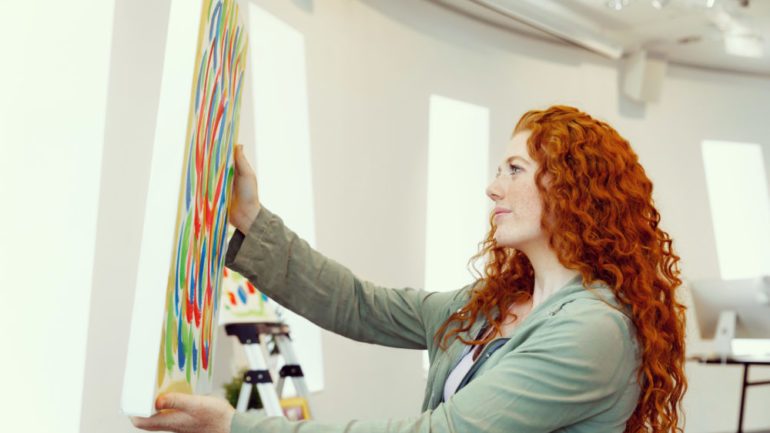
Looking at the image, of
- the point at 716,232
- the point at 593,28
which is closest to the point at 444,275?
the point at 593,28

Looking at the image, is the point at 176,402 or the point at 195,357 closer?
the point at 176,402

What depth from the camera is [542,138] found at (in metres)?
1.69

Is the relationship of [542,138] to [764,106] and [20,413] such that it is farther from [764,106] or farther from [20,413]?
[764,106]

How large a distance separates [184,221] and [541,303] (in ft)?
2.35

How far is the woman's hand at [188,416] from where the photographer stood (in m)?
1.17

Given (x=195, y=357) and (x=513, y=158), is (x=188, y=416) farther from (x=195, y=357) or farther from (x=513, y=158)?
(x=513, y=158)

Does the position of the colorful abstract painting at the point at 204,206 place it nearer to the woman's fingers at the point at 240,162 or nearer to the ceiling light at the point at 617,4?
the woman's fingers at the point at 240,162

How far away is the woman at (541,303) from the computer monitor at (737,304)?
368 cm

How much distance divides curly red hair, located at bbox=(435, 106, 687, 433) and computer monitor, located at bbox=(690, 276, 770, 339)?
374cm

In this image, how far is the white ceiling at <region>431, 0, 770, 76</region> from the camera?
7.14m

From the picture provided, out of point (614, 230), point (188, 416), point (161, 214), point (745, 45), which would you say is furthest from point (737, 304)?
point (161, 214)

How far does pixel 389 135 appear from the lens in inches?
246

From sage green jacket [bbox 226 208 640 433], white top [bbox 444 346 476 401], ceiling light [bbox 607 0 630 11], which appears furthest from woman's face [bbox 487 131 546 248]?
ceiling light [bbox 607 0 630 11]

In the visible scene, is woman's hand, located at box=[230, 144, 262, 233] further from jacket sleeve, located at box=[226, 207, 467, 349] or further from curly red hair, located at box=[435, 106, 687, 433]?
curly red hair, located at box=[435, 106, 687, 433]
